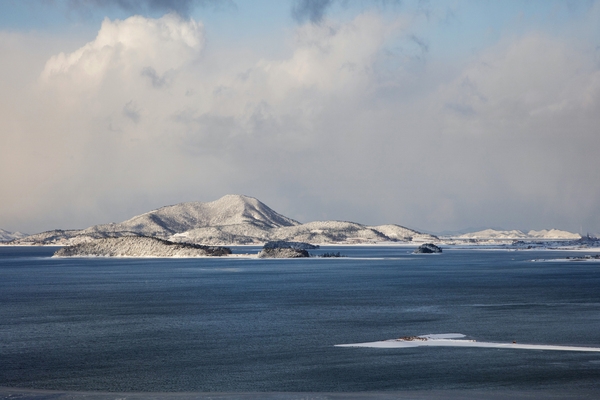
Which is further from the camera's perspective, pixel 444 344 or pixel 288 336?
pixel 288 336

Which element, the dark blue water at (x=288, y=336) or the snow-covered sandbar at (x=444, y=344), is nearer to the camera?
the dark blue water at (x=288, y=336)

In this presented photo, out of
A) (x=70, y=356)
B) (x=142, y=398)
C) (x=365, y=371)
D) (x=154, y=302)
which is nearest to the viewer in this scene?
(x=142, y=398)

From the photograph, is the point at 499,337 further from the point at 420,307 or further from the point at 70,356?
the point at 70,356

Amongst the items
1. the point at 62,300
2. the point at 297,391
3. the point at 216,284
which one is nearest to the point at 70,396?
Result: the point at 297,391

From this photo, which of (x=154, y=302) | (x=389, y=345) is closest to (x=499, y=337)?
(x=389, y=345)

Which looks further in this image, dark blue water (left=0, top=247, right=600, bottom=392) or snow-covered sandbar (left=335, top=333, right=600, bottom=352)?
snow-covered sandbar (left=335, top=333, right=600, bottom=352)

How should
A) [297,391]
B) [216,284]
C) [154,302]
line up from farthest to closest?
[216,284] < [154,302] < [297,391]

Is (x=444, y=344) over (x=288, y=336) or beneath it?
over

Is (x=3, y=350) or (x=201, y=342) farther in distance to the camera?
(x=201, y=342)
